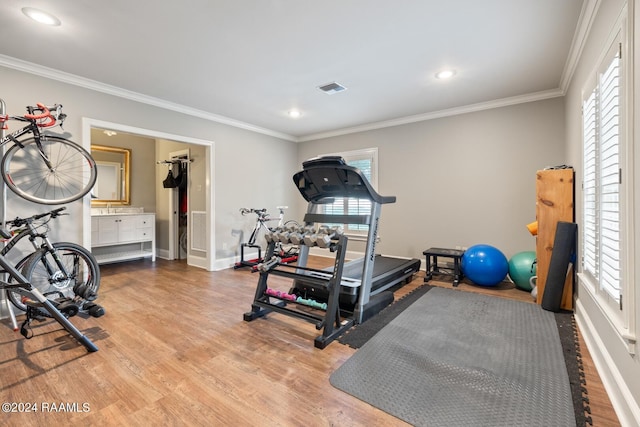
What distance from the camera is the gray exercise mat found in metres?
1.54

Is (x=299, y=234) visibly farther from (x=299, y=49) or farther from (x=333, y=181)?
(x=299, y=49)

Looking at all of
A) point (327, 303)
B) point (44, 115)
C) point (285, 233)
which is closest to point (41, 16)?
point (44, 115)

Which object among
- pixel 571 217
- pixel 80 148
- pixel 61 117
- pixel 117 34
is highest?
pixel 117 34

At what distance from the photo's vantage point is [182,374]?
1.91 m

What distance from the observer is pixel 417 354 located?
7.03 ft

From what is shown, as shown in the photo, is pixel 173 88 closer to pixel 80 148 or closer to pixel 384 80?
pixel 80 148

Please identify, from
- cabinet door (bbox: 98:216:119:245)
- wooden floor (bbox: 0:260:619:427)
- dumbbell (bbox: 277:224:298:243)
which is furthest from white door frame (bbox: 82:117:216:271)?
dumbbell (bbox: 277:224:298:243)

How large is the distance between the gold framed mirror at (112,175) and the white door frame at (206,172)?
216 cm

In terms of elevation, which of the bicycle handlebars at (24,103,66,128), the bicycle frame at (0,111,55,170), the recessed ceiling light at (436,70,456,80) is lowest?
the bicycle frame at (0,111,55,170)

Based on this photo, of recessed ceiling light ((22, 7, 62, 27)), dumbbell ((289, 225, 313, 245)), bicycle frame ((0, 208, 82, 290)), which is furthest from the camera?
bicycle frame ((0, 208, 82, 290))

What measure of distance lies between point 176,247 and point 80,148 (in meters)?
3.18

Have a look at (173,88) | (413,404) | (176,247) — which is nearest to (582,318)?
(413,404)

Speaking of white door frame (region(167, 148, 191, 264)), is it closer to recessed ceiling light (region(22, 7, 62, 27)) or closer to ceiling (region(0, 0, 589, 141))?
ceiling (region(0, 0, 589, 141))

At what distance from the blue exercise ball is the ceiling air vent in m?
2.82
